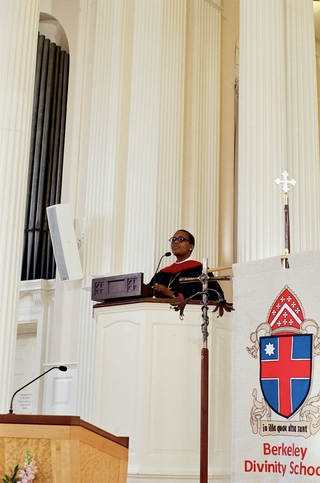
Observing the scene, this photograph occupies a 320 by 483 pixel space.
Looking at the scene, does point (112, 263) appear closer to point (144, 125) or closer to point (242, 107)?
point (144, 125)

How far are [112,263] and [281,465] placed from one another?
13.2 ft

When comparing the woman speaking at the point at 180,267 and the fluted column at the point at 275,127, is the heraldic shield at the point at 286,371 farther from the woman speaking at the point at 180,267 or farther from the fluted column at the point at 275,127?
the woman speaking at the point at 180,267

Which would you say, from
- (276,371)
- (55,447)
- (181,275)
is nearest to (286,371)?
(276,371)

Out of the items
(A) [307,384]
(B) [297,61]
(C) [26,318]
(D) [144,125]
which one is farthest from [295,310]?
(C) [26,318]

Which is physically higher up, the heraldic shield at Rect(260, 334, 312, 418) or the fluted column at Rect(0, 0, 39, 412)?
the fluted column at Rect(0, 0, 39, 412)

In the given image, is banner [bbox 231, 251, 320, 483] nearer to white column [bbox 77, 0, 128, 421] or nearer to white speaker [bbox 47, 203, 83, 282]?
white column [bbox 77, 0, 128, 421]

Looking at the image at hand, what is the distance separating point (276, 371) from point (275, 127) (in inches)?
100

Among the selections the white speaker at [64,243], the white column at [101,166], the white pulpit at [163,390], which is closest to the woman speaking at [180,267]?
the white pulpit at [163,390]

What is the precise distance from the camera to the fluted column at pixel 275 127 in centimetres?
702

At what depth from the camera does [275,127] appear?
7.24 m

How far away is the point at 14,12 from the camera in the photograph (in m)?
7.71

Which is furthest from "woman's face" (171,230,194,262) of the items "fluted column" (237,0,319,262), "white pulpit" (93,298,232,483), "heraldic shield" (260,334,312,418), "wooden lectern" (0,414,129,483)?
"wooden lectern" (0,414,129,483)

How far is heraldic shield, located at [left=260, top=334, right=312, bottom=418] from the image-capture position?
17.7 feet

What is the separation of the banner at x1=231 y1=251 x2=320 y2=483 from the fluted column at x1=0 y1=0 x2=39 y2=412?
221 centimetres
